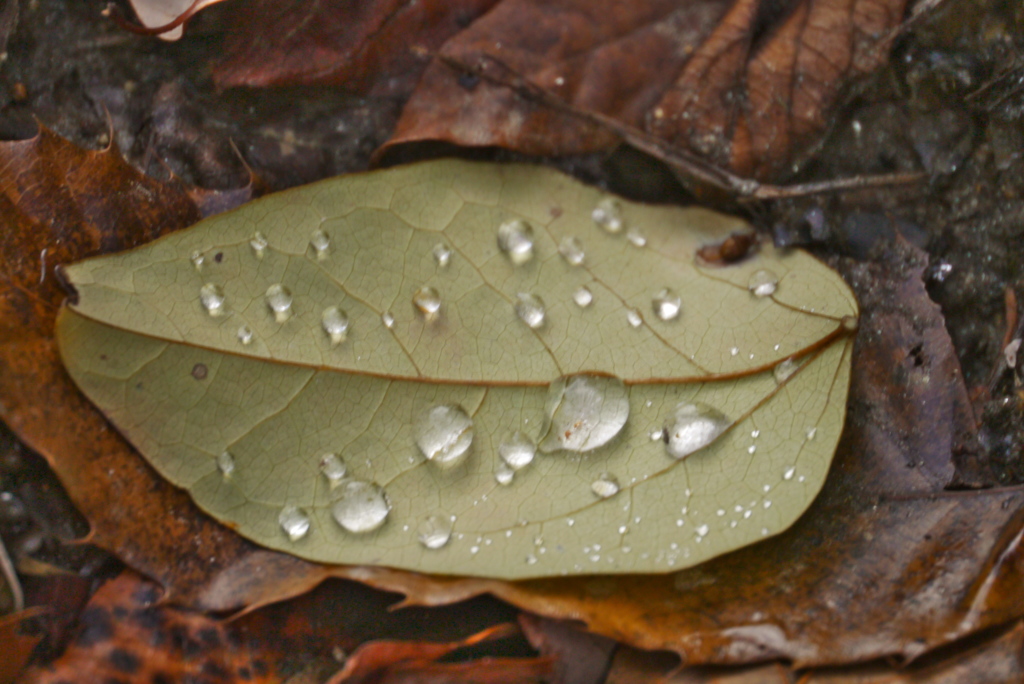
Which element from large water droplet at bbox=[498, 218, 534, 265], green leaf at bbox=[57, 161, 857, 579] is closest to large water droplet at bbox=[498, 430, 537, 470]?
green leaf at bbox=[57, 161, 857, 579]

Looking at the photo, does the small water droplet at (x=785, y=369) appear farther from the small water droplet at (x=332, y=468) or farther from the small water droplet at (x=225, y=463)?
the small water droplet at (x=225, y=463)

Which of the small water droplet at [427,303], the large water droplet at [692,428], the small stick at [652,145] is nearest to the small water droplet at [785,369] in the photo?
the large water droplet at [692,428]

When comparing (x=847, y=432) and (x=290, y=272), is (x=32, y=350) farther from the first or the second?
(x=847, y=432)

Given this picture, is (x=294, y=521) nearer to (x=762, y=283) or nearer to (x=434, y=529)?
(x=434, y=529)

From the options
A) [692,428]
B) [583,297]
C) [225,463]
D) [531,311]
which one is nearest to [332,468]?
[225,463]

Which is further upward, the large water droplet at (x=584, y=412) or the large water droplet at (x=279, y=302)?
the large water droplet at (x=584, y=412)
